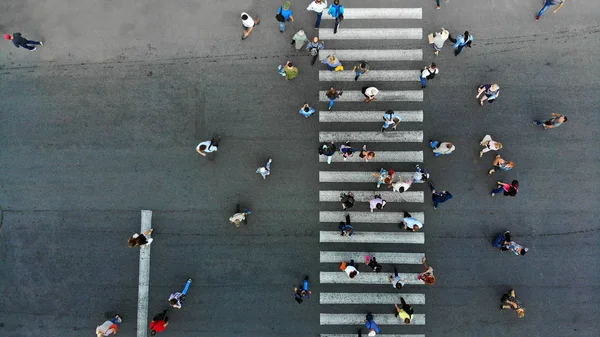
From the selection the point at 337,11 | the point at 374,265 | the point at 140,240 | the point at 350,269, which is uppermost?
the point at 337,11

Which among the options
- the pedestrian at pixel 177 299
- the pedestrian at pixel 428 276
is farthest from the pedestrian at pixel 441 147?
the pedestrian at pixel 177 299

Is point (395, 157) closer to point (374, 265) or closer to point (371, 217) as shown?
point (371, 217)

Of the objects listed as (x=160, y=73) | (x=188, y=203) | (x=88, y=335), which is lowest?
(x=88, y=335)

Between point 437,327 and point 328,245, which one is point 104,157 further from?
point 437,327

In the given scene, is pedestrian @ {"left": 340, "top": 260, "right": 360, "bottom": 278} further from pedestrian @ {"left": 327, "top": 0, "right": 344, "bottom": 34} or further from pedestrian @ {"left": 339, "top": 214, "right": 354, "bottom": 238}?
pedestrian @ {"left": 327, "top": 0, "right": 344, "bottom": 34}

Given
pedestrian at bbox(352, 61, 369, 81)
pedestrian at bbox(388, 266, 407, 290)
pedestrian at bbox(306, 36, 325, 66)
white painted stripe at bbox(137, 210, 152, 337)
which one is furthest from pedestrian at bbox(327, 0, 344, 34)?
white painted stripe at bbox(137, 210, 152, 337)

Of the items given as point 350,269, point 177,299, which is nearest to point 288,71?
point 350,269

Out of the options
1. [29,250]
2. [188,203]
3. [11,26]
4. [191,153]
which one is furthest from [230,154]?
[11,26]
